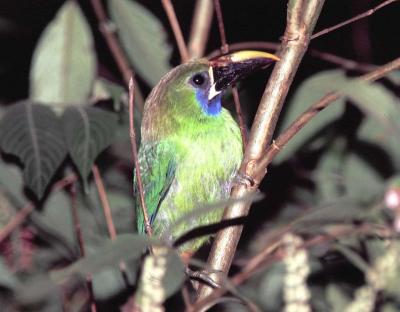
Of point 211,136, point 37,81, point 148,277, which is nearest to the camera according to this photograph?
point 148,277

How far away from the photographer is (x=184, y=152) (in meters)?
3.60

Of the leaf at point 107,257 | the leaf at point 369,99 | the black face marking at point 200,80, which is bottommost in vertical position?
the leaf at point 107,257

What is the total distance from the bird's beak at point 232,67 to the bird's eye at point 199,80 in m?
0.04

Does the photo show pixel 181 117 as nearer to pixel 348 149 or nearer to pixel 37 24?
pixel 348 149

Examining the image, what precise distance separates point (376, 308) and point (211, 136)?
111 centimetres

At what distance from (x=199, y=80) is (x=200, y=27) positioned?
605 mm

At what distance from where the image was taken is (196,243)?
12.4ft

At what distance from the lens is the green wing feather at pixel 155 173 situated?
364 centimetres

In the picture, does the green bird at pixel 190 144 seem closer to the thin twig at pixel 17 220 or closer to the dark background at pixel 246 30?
the thin twig at pixel 17 220

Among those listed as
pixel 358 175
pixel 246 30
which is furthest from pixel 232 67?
pixel 246 30

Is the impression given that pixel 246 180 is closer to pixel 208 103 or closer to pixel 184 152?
pixel 184 152

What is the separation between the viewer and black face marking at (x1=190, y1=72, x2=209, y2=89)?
373 centimetres

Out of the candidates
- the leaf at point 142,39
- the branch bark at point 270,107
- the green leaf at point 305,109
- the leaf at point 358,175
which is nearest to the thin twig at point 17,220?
the leaf at point 142,39

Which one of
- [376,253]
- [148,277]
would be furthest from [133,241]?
[376,253]
